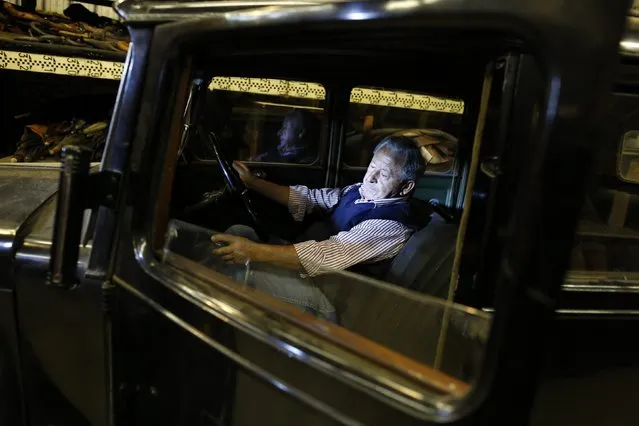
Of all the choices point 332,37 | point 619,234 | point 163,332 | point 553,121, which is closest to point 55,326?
point 163,332

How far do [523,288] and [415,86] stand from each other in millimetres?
1412

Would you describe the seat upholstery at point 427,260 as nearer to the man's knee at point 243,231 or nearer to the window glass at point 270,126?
the man's knee at point 243,231

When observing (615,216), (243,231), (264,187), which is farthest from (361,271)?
(264,187)

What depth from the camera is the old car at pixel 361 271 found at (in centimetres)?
63

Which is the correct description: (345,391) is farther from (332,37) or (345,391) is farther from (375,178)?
(375,178)

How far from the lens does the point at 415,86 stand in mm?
1932

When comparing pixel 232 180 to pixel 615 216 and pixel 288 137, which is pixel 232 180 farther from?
pixel 615 216

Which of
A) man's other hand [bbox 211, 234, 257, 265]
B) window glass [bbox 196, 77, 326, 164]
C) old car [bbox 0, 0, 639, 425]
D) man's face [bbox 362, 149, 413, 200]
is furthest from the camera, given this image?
window glass [bbox 196, 77, 326, 164]

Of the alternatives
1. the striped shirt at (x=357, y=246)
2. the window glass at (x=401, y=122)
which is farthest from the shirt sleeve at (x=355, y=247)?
the window glass at (x=401, y=122)

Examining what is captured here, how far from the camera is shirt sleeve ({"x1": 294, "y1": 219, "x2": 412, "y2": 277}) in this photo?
138 centimetres

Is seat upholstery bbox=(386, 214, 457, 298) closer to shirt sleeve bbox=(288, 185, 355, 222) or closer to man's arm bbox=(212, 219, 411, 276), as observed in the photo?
man's arm bbox=(212, 219, 411, 276)

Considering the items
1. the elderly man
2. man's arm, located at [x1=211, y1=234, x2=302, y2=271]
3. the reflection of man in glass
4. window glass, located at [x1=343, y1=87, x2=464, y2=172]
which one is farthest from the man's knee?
window glass, located at [x1=343, y1=87, x2=464, y2=172]

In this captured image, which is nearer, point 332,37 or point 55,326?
point 332,37

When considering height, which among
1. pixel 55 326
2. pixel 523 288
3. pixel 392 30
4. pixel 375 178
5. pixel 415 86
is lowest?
pixel 55 326
